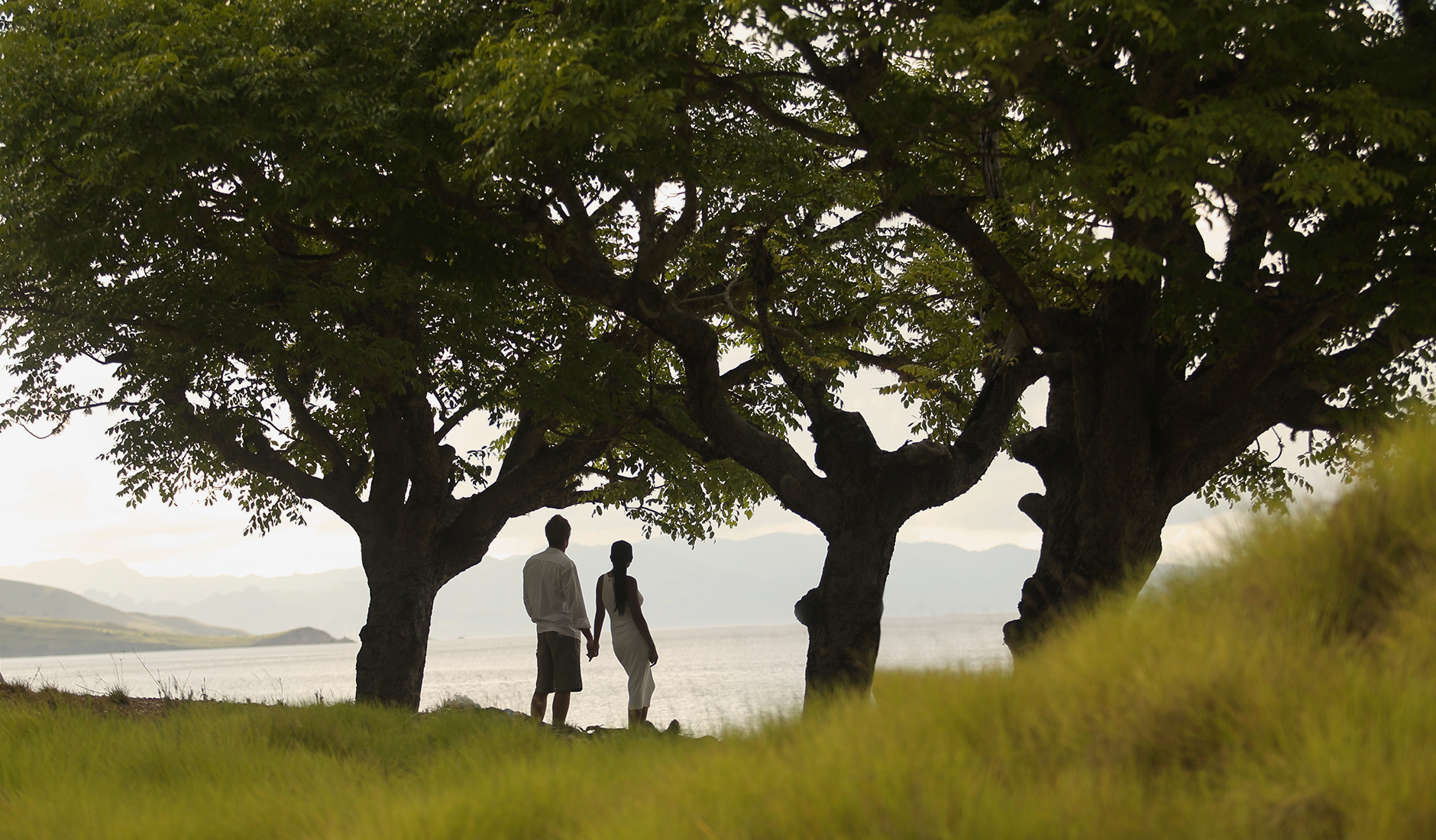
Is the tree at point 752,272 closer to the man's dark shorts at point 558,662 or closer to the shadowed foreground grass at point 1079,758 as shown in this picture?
the man's dark shorts at point 558,662

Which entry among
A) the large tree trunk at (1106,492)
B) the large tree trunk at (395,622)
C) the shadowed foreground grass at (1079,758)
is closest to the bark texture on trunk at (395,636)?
the large tree trunk at (395,622)

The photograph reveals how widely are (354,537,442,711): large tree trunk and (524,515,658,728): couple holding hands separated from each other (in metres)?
5.67

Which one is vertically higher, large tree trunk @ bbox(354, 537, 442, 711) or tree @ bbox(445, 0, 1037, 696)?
tree @ bbox(445, 0, 1037, 696)

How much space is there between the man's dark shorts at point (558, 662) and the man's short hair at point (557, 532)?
0.93 m

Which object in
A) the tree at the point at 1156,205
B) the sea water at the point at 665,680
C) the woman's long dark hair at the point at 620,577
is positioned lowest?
the sea water at the point at 665,680

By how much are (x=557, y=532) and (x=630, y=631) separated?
51.8 inches

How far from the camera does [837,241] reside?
569 inches

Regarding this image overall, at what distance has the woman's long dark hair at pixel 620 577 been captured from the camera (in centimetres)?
999

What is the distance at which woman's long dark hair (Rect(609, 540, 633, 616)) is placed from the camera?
999cm

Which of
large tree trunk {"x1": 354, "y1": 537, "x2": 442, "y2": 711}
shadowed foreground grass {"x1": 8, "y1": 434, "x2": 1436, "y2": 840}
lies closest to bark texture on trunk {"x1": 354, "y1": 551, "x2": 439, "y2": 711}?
large tree trunk {"x1": 354, "y1": 537, "x2": 442, "y2": 711}

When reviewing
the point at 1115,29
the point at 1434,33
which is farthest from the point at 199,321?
the point at 1434,33

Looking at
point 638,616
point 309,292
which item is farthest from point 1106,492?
point 309,292

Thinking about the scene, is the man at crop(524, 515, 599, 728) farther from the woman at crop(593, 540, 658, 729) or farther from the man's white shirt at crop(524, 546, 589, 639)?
the woman at crop(593, 540, 658, 729)

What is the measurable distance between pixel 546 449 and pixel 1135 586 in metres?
11.6
